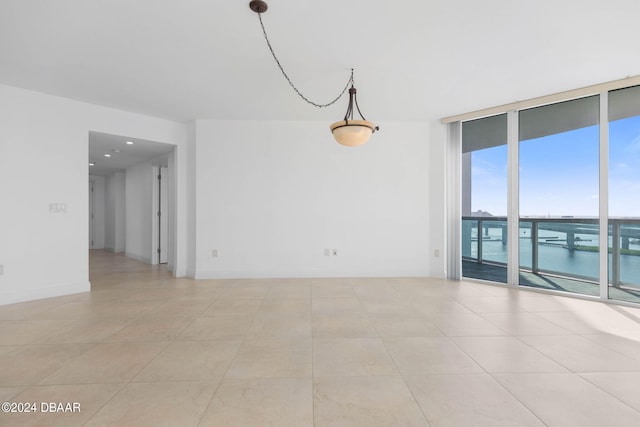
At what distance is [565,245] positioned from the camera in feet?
13.4

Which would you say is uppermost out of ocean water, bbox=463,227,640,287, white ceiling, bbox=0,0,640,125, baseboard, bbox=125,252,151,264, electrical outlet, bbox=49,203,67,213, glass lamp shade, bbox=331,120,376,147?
white ceiling, bbox=0,0,640,125

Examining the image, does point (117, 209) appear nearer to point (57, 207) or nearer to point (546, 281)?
point (57, 207)

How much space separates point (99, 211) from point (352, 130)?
9.39 metres

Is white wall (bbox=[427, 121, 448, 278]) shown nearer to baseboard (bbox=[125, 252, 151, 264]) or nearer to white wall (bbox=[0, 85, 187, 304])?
white wall (bbox=[0, 85, 187, 304])

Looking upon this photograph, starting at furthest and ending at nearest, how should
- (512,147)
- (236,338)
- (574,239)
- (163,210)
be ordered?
(163,210), (512,147), (574,239), (236,338)

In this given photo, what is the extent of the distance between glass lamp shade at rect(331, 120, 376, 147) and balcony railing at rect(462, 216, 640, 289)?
3.02 m

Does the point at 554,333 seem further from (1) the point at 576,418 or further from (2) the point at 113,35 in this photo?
(2) the point at 113,35

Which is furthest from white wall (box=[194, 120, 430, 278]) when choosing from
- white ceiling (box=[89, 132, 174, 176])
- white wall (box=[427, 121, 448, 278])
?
white ceiling (box=[89, 132, 174, 176])

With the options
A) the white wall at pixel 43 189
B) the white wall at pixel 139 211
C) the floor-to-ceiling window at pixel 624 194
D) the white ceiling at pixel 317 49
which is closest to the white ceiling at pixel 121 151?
the white wall at pixel 139 211

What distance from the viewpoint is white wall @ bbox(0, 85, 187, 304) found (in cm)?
357

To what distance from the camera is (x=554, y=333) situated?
2658 mm

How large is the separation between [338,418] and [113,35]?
352cm

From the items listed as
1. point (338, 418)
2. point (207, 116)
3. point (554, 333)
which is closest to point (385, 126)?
point (207, 116)

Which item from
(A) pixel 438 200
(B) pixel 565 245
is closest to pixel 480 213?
(A) pixel 438 200
